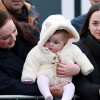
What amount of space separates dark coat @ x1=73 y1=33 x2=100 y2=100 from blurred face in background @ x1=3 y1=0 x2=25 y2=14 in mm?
702

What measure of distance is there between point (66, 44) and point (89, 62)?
0.19 metres

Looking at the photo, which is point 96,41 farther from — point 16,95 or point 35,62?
point 16,95

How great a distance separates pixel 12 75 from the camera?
288 centimetres

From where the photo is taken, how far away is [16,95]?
9.16 feet

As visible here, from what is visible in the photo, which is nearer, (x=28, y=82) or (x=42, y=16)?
(x=28, y=82)

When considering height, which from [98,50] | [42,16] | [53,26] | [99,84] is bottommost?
[42,16]

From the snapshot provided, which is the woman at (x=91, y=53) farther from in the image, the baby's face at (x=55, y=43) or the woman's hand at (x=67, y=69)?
the baby's face at (x=55, y=43)

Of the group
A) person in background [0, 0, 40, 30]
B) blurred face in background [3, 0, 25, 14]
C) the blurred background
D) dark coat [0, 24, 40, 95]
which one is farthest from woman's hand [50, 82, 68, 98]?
the blurred background

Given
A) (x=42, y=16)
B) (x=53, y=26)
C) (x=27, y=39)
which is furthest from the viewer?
(x=42, y=16)

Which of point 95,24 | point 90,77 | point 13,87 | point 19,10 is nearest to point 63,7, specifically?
point 19,10

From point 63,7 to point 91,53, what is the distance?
280 centimetres

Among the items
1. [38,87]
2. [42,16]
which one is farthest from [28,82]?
[42,16]

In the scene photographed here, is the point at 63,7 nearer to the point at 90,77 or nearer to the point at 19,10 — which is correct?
the point at 19,10

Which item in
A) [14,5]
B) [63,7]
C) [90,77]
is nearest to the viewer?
[90,77]
